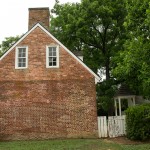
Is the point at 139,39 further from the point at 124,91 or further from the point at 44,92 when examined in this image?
the point at 124,91

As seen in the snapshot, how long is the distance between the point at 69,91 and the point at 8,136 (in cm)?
520

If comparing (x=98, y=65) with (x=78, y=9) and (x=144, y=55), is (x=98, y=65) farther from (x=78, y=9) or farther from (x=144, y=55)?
(x=144, y=55)

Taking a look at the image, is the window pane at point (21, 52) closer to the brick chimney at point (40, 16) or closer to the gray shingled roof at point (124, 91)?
the brick chimney at point (40, 16)

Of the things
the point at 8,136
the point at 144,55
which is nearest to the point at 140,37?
the point at 144,55

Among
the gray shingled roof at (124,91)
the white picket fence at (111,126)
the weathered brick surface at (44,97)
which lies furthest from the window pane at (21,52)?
the gray shingled roof at (124,91)

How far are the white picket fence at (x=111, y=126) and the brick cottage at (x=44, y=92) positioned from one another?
556 millimetres

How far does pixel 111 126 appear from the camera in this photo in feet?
69.3

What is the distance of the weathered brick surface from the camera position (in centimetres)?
2039

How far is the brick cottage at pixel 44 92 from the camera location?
66.9 feet

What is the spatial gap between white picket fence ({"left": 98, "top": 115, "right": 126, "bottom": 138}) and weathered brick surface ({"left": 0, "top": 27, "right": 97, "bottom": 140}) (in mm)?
576

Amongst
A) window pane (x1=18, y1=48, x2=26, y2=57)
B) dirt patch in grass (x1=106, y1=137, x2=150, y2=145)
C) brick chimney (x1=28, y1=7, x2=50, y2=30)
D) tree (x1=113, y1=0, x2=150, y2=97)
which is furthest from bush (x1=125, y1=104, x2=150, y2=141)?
brick chimney (x1=28, y1=7, x2=50, y2=30)

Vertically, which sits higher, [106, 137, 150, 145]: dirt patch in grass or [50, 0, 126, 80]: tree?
[50, 0, 126, 80]: tree

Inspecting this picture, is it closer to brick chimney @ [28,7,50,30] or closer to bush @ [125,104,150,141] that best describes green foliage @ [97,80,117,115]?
bush @ [125,104,150,141]

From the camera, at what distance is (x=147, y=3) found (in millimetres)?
15133
